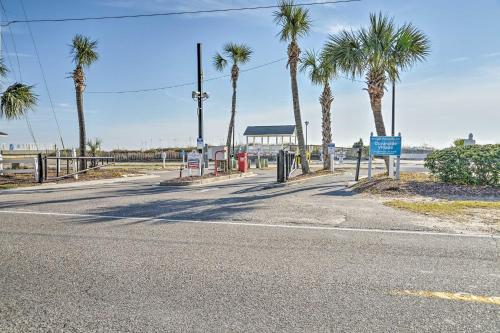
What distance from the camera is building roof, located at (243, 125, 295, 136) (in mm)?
52594

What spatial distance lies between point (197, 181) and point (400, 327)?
15039 millimetres

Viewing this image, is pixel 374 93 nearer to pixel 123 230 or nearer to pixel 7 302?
pixel 123 230

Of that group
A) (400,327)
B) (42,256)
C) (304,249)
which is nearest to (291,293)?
(400,327)

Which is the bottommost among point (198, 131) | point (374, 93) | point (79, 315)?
point (79, 315)

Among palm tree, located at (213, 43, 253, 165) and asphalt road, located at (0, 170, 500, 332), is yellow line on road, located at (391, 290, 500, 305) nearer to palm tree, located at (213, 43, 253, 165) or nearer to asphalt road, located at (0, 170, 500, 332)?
asphalt road, located at (0, 170, 500, 332)

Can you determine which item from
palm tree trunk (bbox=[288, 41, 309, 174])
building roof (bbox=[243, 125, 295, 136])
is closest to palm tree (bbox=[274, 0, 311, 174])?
palm tree trunk (bbox=[288, 41, 309, 174])

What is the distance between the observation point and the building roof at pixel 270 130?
52594 mm

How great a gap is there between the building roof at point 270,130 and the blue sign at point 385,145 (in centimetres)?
3675

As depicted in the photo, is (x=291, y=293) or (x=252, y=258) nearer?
(x=291, y=293)

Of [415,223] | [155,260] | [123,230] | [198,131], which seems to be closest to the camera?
[155,260]

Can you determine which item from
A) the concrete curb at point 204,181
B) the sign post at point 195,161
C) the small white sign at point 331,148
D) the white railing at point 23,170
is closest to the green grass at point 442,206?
the concrete curb at point 204,181

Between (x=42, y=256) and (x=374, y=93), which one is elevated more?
(x=374, y=93)

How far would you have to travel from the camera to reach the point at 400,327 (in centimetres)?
324

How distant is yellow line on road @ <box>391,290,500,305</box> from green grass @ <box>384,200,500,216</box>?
5408 millimetres
